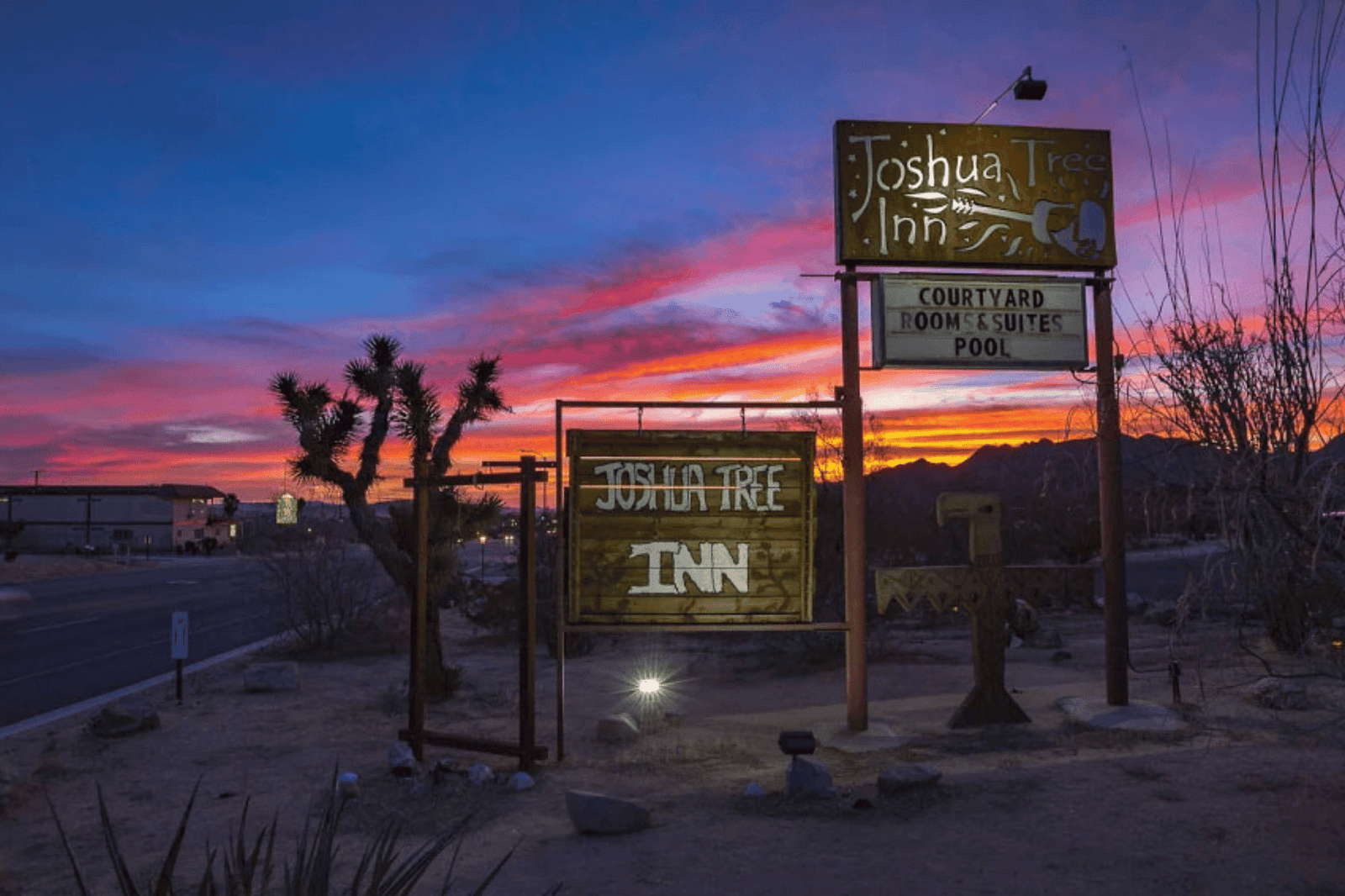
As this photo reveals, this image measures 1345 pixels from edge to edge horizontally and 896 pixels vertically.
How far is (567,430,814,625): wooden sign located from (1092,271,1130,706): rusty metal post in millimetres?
3759

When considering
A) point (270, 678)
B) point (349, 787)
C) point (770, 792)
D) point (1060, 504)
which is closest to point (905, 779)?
point (770, 792)

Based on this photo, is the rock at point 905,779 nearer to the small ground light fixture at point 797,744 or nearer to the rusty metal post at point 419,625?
the small ground light fixture at point 797,744

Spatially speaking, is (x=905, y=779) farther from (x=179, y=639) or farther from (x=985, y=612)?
(x=179, y=639)

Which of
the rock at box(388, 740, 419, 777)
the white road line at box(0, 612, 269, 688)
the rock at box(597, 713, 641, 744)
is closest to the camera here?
the rock at box(388, 740, 419, 777)

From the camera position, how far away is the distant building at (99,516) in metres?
85.4

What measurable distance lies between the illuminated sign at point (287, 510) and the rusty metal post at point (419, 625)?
36881 mm

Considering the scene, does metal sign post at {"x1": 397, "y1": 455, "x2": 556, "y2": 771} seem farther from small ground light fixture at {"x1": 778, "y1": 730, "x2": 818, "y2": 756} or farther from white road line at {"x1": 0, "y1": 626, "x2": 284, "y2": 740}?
white road line at {"x1": 0, "y1": 626, "x2": 284, "y2": 740}

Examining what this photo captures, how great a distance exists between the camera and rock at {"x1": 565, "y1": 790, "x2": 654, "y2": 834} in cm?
739

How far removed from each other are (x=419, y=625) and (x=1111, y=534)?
813 cm

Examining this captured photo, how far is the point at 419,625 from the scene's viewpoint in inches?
407

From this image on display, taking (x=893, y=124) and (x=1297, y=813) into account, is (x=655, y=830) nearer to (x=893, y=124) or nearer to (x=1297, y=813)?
(x=1297, y=813)

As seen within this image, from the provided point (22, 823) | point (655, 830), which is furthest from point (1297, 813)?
point (22, 823)

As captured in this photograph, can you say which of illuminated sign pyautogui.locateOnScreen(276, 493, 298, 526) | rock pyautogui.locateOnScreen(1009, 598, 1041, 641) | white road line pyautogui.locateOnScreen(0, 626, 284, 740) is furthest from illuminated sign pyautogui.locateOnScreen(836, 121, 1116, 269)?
illuminated sign pyautogui.locateOnScreen(276, 493, 298, 526)

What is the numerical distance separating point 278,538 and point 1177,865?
74.8 ft
